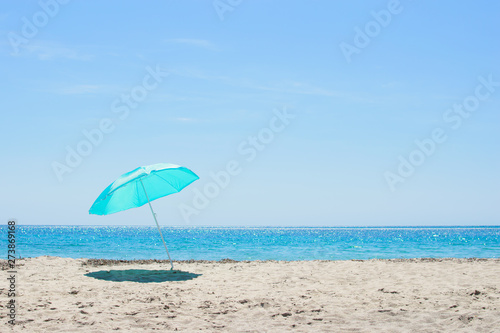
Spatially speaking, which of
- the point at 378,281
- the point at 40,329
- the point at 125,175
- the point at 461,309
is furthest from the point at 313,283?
the point at 40,329

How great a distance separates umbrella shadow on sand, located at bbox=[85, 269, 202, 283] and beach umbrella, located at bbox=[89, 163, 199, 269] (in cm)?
79

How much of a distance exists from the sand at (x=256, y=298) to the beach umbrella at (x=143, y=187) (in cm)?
174

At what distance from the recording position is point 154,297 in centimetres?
838

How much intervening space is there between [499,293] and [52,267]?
1121 cm

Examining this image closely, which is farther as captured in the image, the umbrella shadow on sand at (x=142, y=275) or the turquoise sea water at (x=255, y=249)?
the turquoise sea water at (x=255, y=249)

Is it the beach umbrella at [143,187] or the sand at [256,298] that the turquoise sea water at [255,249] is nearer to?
the sand at [256,298]

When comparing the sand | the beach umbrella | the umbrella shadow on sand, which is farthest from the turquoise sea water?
the beach umbrella

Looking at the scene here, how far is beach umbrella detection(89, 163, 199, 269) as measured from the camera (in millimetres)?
10363

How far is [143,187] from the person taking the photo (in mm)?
10555

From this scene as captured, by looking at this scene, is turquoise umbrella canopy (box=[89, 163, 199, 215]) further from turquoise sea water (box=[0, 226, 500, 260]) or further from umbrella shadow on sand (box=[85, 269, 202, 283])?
turquoise sea water (box=[0, 226, 500, 260])

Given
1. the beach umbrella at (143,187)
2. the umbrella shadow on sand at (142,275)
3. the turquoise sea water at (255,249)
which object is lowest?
the turquoise sea water at (255,249)

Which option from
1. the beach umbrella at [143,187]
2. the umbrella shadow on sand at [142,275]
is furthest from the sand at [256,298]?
the beach umbrella at [143,187]

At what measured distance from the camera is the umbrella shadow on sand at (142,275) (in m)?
10.6

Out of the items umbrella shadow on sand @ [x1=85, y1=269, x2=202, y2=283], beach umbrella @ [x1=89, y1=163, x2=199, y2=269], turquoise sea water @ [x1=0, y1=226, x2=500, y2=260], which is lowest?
turquoise sea water @ [x1=0, y1=226, x2=500, y2=260]
